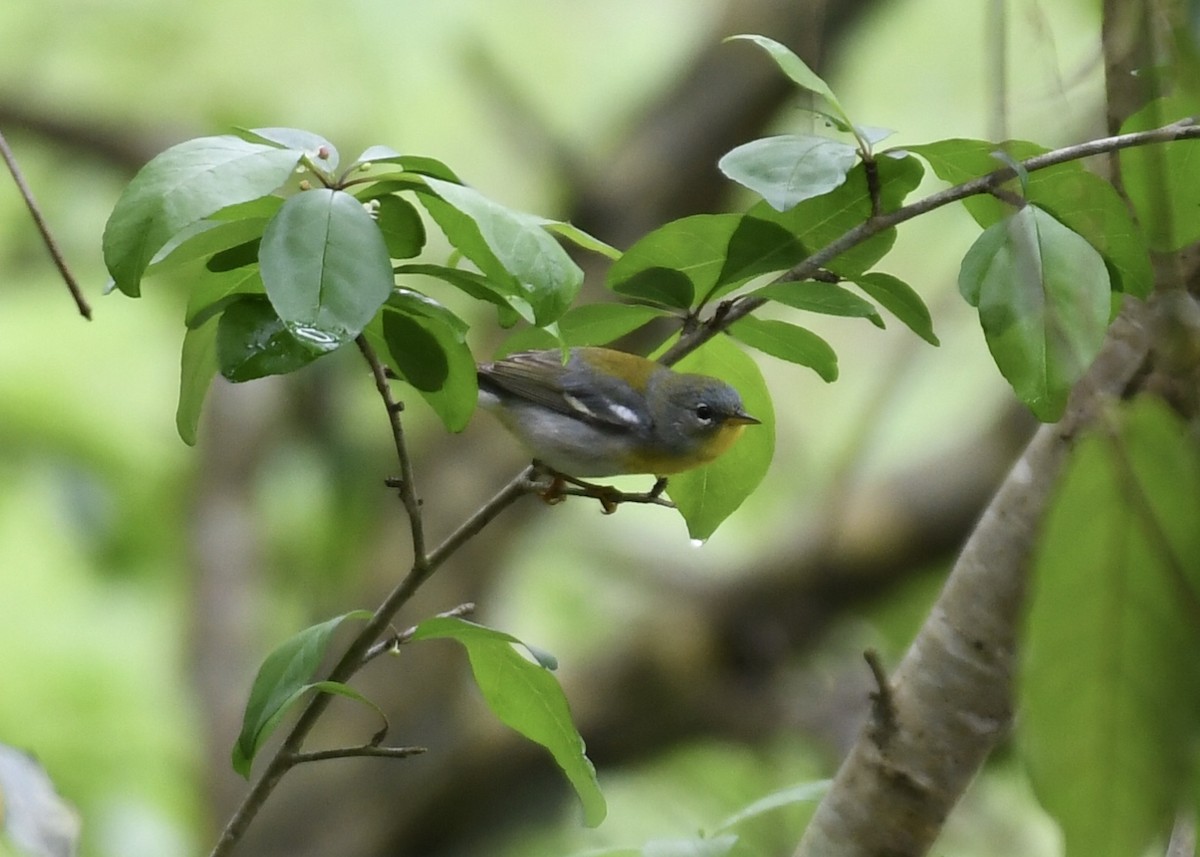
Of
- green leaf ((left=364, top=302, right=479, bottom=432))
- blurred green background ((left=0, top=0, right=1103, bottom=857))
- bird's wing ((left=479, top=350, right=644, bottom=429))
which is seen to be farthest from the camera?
blurred green background ((left=0, top=0, right=1103, bottom=857))

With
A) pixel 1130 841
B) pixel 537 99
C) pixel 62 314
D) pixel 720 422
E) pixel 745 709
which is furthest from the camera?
pixel 537 99

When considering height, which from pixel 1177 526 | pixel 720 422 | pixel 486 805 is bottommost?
pixel 486 805

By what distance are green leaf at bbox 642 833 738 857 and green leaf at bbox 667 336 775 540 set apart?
349mm

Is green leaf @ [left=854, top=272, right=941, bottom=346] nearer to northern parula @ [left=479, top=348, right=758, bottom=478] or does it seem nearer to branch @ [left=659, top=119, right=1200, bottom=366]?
branch @ [left=659, top=119, right=1200, bottom=366]

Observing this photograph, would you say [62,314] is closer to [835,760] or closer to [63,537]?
[63,537]

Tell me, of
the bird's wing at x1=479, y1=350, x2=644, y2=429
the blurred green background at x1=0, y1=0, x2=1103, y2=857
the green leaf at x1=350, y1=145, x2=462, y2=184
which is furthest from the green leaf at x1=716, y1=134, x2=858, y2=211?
the blurred green background at x1=0, y1=0, x2=1103, y2=857

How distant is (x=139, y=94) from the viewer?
5.19 metres

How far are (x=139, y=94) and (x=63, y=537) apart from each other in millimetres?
1942

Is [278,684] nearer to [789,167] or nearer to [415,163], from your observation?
[415,163]

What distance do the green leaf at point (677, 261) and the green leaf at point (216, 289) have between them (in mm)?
352

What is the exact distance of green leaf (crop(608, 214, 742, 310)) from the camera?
1.22 m

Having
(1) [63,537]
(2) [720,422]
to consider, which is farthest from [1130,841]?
(1) [63,537]

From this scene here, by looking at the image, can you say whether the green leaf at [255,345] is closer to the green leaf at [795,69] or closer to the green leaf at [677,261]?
the green leaf at [677,261]

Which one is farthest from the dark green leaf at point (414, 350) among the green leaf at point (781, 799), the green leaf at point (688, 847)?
the green leaf at point (781, 799)
